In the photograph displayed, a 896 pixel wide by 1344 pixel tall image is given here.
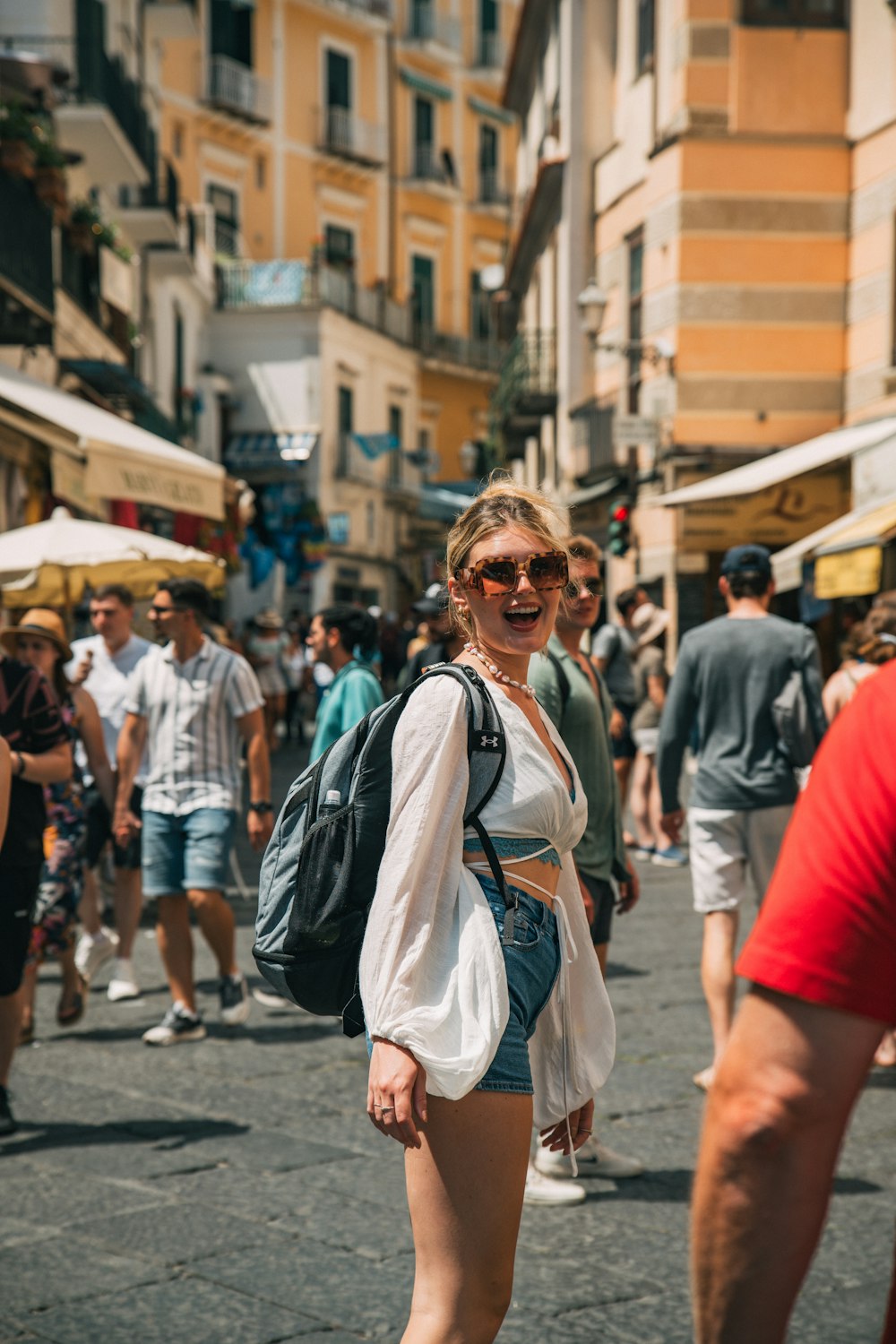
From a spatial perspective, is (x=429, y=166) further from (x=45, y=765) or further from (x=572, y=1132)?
(x=572, y=1132)

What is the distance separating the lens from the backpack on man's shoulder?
122 inches

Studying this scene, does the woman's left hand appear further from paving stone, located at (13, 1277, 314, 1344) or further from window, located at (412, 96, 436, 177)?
window, located at (412, 96, 436, 177)

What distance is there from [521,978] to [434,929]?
0.22m

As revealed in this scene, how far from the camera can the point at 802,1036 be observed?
5.32 feet

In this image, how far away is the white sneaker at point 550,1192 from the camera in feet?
16.3

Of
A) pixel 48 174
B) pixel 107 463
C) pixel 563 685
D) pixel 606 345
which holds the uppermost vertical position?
pixel 48 174

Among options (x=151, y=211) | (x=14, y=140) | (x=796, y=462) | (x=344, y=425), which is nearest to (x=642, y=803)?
(x=796, y=462)

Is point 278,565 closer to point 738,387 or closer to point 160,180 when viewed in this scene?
point 160,180

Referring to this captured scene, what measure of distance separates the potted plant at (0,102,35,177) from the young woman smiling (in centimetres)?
1312

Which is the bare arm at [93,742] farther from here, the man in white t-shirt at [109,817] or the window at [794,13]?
the window at [794,13]

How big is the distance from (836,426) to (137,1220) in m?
18.3

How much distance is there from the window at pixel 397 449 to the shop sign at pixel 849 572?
111 feet

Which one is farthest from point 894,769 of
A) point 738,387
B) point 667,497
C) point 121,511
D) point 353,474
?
point 353,474

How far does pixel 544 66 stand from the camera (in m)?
30.7
